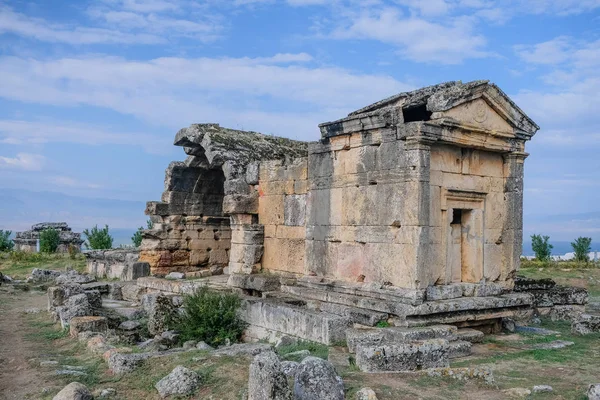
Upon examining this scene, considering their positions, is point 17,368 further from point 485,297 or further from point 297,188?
point 485,297

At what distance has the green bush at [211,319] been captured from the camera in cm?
923

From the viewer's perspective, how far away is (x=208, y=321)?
368 inches

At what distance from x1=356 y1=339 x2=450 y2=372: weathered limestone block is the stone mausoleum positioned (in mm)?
1375

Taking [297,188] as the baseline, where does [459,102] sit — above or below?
above

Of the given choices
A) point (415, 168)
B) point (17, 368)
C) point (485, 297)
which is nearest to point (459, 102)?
point (415, 168)

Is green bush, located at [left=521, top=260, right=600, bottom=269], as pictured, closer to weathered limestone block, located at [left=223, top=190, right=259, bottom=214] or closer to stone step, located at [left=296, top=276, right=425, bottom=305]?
weathered limestone block, located at [left=223, top=190, right=259, bottom=214]

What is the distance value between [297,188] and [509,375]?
5.65m

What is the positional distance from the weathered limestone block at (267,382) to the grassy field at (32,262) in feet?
52.8

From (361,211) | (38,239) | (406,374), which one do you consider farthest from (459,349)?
(38,239)

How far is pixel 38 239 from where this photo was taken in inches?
1042

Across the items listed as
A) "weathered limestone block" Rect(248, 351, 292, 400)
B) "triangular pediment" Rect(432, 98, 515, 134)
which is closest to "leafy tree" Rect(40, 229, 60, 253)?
"triangular pediment" Rect(432, 98, 515, 134)

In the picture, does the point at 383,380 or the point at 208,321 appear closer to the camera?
the point at 383,380

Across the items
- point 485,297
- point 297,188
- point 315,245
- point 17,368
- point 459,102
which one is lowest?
point 17,368

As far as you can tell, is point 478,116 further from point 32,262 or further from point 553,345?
point 32,262
